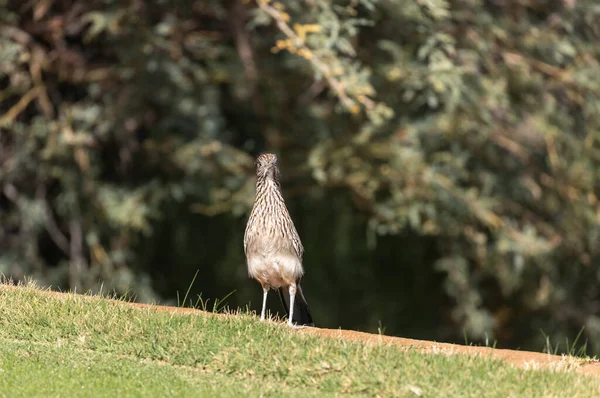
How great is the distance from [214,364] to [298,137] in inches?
246

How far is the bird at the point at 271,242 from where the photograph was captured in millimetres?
7387

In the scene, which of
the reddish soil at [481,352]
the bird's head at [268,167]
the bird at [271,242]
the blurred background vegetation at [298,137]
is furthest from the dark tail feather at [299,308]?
the blurred background vegetation at [298,137]

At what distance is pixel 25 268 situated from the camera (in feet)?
38.7

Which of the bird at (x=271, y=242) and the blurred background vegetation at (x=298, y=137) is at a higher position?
the bird at (x=271, y=242)

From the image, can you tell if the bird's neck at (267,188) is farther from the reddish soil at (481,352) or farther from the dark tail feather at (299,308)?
the reddish soil at (481,352)

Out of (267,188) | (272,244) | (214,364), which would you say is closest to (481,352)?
(272,244)

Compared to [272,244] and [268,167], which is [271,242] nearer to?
[272,244]

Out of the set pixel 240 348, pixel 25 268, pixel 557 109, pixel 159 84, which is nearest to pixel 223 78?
pixel 159 84

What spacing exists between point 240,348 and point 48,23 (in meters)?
6.54

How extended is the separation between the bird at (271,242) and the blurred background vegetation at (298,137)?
282 cm

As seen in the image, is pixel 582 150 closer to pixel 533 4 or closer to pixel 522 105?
pixel 522 105

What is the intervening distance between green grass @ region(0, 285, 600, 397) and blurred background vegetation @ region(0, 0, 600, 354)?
412 centimetres

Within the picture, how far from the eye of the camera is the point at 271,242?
24.2 feet

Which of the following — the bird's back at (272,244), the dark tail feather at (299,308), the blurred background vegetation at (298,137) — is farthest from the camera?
the blurred background vegetation at (298,137)
